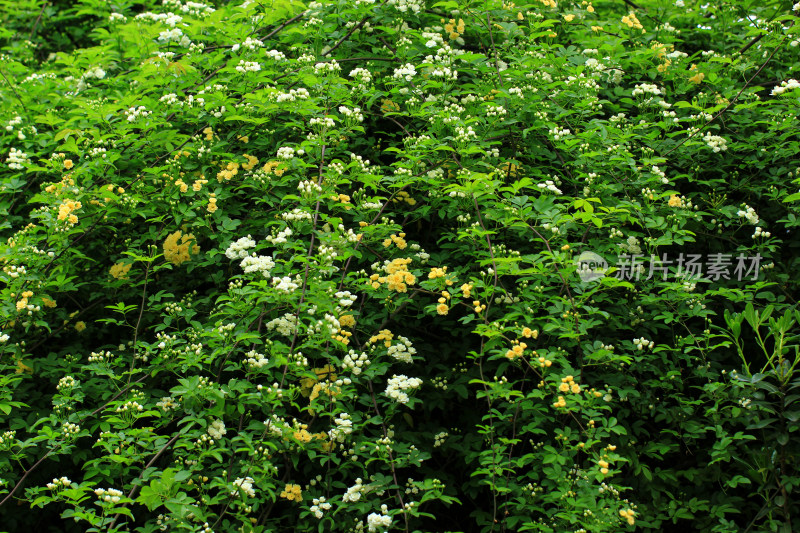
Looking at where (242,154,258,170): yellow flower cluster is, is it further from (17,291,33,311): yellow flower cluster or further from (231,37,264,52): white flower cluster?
(17,291,33,311): yellow flower cluster

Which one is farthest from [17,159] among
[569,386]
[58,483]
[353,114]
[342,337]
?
[569,386]

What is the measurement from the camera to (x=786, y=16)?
132 inches

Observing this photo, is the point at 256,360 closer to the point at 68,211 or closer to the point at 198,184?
the point at 198,184

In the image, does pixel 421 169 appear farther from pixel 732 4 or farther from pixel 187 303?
pixel 732 4

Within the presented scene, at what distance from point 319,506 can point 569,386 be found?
103 centimetres

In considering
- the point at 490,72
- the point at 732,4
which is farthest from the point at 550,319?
the point at 732,4

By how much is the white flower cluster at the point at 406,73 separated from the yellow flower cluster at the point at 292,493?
2.09m

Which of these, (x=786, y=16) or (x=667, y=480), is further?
(x=786, y=16)

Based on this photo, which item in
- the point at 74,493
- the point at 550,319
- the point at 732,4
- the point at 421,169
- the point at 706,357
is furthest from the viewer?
the point at 732,4

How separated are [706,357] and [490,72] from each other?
1.82 m

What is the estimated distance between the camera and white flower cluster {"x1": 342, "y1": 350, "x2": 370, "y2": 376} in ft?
8.39

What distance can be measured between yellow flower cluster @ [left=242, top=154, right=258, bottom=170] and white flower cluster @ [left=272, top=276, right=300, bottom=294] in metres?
0.90

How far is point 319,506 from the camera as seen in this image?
8.11 feet

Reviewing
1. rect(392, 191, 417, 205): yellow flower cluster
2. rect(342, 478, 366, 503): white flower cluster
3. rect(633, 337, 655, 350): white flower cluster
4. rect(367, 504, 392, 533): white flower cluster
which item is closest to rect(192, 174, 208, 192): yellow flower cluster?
rect(392, 191, 417, 205): yellow flower cluster
